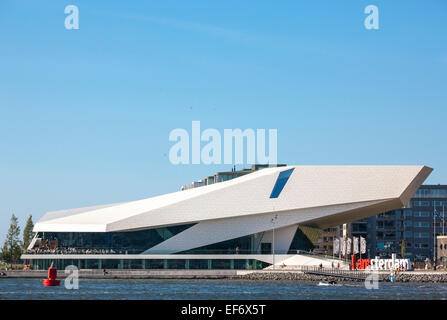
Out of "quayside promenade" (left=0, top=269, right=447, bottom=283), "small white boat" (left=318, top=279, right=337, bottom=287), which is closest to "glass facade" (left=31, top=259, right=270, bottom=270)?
"quayside promenade" (left=0, top=269, right=447, bottom=283)

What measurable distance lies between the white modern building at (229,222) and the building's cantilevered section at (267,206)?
3.6 inches

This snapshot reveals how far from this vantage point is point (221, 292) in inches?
2320

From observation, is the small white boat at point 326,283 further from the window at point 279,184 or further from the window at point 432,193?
the window at point 432,193

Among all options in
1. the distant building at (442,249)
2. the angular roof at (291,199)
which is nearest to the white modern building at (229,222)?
the angular roof at (291,199)

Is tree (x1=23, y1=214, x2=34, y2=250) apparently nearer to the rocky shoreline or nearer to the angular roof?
the angular roof

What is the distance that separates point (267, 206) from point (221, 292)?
2589 centimetres

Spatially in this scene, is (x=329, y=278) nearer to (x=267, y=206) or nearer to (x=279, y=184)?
(x=267, y=206)

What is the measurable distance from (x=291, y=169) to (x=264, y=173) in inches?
123

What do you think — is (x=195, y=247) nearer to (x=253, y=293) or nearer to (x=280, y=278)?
(x=280, y=278)

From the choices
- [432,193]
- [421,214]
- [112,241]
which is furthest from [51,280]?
[432,193]

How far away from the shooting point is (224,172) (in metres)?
102

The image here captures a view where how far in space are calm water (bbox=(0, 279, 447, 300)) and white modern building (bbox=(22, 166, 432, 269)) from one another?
14445 millimetres
